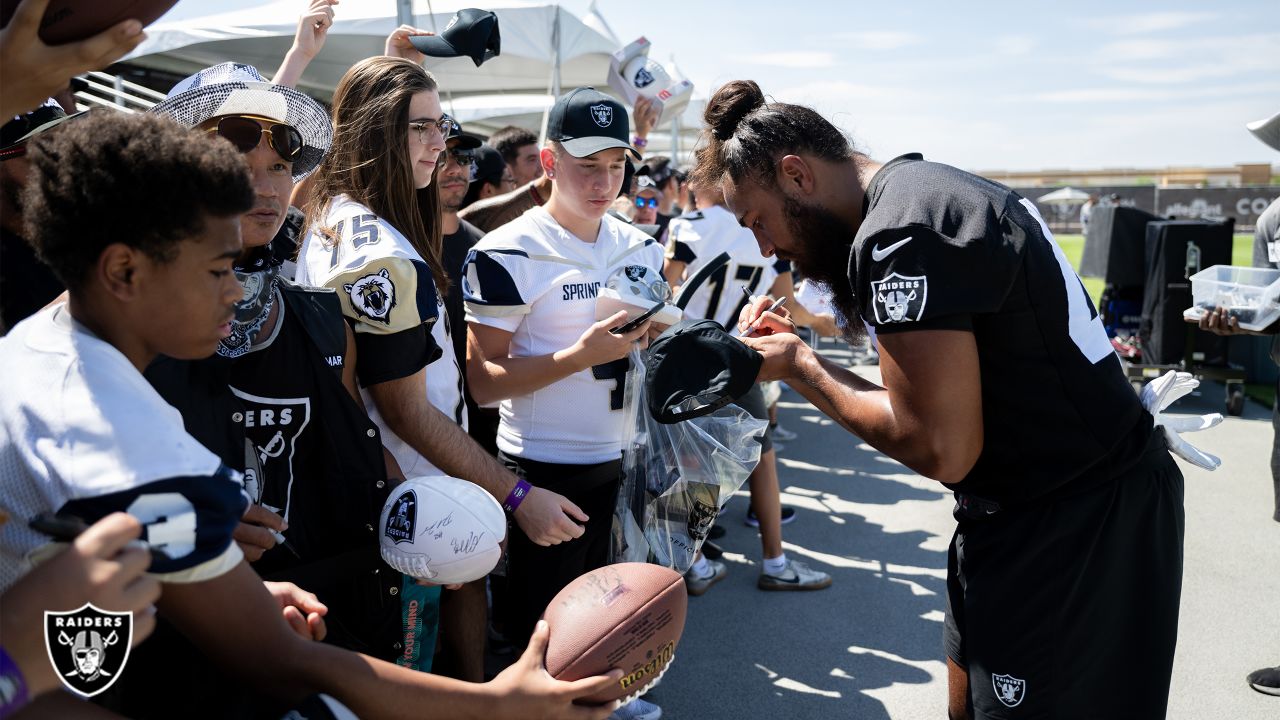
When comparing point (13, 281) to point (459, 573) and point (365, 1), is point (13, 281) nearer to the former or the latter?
point (459, 573)

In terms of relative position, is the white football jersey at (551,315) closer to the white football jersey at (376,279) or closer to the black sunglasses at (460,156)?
the white football jersey at (376,279)

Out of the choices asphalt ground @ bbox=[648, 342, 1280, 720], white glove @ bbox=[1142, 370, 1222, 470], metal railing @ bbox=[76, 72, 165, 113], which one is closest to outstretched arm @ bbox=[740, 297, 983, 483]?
white glove @ bbox=[1142, 370, 1222, 470]

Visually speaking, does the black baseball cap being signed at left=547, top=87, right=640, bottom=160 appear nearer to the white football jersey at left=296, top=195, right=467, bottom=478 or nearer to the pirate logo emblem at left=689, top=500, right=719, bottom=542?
the white football jersey at left=296, top=195, right=467, bottom=478

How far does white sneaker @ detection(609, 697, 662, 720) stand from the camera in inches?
140

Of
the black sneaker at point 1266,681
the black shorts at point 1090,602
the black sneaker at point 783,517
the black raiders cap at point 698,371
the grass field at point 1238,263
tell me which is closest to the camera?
the black shorts at point 1090,602

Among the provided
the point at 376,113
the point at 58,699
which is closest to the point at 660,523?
the point at 376,113

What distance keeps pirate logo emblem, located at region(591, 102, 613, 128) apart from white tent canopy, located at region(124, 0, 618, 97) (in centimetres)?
461

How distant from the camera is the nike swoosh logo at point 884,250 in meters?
1.92

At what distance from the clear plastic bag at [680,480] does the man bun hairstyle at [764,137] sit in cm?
94

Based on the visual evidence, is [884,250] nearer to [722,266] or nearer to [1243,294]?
[722,266]

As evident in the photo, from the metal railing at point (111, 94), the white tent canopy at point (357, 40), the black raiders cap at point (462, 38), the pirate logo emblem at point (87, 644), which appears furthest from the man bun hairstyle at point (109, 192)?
the white tent canopy at point (357, 40)

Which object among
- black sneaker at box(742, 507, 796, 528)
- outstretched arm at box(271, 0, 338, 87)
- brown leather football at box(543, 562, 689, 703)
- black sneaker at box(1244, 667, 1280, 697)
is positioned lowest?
black sneaker at box(742, 507, 796, 528)

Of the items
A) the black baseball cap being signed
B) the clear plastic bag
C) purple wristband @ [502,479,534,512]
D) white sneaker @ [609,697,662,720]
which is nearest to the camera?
purple wristband @ [502,479,534,512]

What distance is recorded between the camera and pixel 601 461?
3.29 metres
